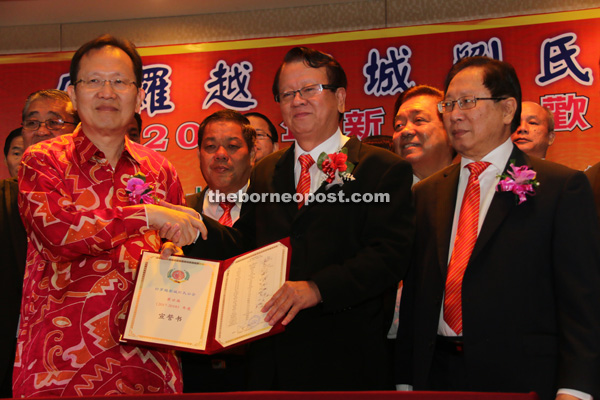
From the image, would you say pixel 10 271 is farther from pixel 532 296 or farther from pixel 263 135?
pixel 532 296

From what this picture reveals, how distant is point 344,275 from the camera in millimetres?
2055

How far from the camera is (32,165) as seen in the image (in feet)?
6.50

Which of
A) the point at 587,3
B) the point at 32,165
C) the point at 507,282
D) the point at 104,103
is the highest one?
the point at 587,3

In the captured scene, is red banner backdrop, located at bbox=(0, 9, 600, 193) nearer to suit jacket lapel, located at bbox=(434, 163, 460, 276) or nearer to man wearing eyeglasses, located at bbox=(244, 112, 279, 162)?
man wearing eyeglasses, located at bbox=(244, 112, 279, 162)

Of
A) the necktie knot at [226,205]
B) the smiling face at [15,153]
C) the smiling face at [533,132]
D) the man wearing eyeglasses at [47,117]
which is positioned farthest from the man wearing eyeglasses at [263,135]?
the smiling face at [533,132]

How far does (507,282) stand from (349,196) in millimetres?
607

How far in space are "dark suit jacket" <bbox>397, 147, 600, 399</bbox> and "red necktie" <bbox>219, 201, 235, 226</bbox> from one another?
138 centimetres

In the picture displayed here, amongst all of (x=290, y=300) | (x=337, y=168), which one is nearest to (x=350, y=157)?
(x=337, y=168)

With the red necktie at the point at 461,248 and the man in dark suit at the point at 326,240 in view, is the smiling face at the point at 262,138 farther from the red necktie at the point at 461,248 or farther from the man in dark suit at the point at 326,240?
the red necktie at the point at 461,248

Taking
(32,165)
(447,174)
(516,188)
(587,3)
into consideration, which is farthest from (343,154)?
(587,3)

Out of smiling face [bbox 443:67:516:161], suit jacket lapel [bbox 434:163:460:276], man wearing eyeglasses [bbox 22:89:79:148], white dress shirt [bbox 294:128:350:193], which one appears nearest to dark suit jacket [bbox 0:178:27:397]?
man wearing eyeglasses [bbox 22:89:79:148]

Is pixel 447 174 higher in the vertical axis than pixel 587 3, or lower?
lower

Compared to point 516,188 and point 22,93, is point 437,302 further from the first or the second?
point 22,93

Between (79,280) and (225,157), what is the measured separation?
5.22 ft
